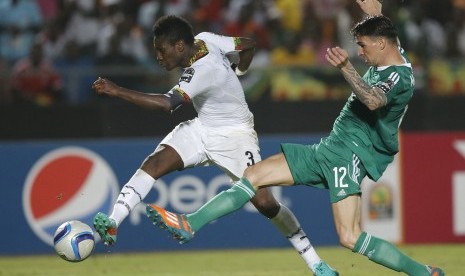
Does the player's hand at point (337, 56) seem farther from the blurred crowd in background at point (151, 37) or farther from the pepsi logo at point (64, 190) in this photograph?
the blurred crowd in background at point (151, 37)

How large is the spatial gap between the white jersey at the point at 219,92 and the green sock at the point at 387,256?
5.96ft

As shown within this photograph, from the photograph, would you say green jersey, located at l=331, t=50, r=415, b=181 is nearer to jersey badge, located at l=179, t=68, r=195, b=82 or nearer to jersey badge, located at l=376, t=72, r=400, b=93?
jersey badge, located at l=376, t=72, r=400, b=93

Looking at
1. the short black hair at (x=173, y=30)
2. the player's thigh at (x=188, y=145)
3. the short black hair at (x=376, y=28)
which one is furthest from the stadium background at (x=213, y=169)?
the short black hair at (x=376, y=28)

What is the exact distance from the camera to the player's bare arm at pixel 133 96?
757cm

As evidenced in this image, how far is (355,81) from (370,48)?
52cm

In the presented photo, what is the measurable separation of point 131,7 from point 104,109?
2.77 metres

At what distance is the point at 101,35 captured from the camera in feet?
46.8

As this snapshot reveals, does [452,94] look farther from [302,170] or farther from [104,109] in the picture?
[302,170]

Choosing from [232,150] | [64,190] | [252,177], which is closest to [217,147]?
[232,150]

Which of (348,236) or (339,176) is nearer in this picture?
(348,236)

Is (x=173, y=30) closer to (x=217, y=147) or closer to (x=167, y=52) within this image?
(x=167, y=52)

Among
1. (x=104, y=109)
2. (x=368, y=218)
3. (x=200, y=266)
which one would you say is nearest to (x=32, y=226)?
(x=104, y=109)

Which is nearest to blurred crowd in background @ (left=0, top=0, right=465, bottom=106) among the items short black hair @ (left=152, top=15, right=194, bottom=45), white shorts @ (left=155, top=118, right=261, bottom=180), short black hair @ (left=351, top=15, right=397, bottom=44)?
white shorts @ (left=155, top=118, right=261, bottom=180)

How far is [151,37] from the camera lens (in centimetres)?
1419
